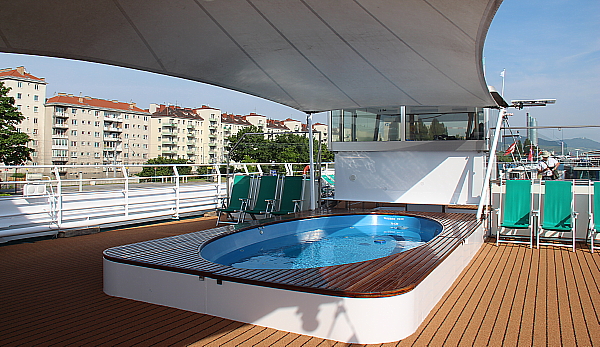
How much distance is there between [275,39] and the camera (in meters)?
4.22

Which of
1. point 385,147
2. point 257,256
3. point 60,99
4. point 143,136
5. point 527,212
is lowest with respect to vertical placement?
point 257,256

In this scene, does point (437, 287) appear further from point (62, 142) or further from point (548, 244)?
point (62, 142)

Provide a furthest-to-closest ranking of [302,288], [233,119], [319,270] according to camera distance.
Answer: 1. [233,119]
2. [319,270]
3. [302,288]

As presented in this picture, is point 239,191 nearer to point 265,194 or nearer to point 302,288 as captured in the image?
point 265,194

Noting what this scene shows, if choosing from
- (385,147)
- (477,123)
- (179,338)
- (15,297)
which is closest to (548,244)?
(477,123)

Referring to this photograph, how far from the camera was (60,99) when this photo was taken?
61.8 m

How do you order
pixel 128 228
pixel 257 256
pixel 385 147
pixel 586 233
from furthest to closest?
pixel 385 147
pixel 128 228
pixel 586 233
pixel 257 256

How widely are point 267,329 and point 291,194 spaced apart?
192 inches

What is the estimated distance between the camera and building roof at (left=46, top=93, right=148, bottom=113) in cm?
6165

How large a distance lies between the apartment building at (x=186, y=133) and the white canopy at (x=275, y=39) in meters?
66.9

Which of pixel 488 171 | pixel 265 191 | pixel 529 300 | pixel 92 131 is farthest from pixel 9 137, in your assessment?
pixel 529 300

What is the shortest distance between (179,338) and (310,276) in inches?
38.3

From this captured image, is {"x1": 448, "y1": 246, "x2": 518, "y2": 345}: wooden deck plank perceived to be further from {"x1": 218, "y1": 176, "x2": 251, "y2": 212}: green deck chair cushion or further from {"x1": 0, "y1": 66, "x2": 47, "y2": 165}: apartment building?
{"x1": 0, "y1": 66, "x2": 47, "y2": 165}: apartment building

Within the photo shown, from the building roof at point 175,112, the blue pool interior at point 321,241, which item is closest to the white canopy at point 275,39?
the blue pool interior at point 321,241
